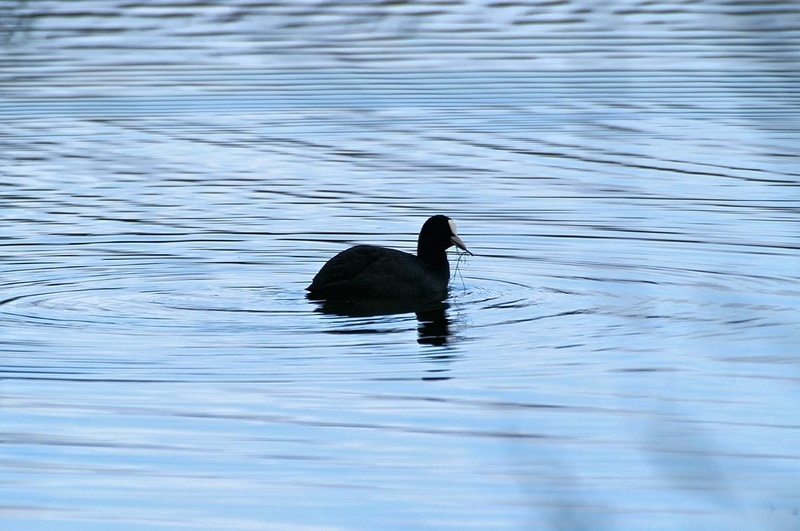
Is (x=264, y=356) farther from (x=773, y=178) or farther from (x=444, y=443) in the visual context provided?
(x=773, y=178)

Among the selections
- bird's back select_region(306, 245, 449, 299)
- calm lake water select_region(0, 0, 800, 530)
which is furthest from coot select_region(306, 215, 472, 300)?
calm lake water select_region(0, 0, 800, 530)

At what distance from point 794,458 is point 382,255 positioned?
4723 mm

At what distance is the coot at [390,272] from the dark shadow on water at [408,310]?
6 cm

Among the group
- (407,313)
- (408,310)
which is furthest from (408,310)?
(407,313)

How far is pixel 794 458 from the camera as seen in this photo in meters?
7.07

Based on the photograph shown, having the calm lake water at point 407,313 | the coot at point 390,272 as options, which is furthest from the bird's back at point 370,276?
the calm lake water at point 407,313

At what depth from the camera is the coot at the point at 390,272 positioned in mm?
11023

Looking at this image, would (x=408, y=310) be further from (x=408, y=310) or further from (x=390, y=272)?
(x=390, y=272)

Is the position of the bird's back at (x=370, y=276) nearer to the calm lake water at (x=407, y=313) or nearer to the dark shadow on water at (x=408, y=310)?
the dark shadow on water at (x=408, y=310)

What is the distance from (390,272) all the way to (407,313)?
1.24ft

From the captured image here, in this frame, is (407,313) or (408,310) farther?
(408,310)

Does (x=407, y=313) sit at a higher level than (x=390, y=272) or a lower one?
lower

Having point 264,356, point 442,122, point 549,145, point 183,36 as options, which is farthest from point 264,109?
point 264,356

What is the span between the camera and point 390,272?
1123cm
